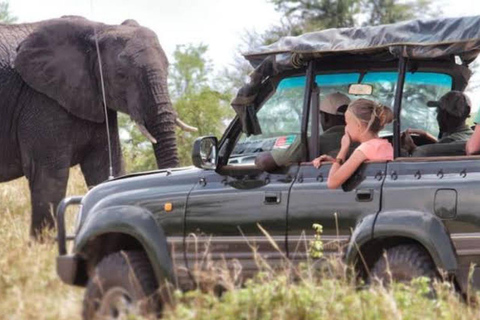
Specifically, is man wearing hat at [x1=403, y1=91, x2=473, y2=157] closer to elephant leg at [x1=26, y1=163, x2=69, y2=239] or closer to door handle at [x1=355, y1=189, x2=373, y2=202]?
door handle at [x1=355, y1=189, x2=373, y2=202]

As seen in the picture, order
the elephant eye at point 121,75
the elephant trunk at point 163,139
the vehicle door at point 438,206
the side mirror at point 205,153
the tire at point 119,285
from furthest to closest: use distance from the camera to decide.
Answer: the elephant eye at point 121,75
the elephant trunk at point 163,139
the side mirror at point 205,153
the tire at point 119,285
the vehicle door at point 438,206

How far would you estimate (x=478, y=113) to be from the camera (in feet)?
26.6

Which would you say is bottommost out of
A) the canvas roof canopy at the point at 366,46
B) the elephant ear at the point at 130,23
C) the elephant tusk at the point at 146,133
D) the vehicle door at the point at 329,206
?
A: the vehicle door at the point at 329,206

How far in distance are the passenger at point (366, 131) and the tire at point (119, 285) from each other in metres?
1.22

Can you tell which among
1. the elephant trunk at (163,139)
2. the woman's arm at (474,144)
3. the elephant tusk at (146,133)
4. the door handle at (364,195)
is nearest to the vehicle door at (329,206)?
the door handle at (364,195)

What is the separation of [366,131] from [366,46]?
47 centimetres

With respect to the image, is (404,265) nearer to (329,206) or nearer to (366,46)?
(329,206)

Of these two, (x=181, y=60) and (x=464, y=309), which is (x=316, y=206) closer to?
(x=464, y=309)

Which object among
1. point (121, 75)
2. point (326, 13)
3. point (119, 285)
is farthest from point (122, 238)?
point (326, 13)

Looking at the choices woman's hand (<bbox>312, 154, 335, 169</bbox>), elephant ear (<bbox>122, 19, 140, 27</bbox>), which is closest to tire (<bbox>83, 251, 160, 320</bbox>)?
woman's hand (<bbox>312, 154, 335, 169</bbox>)

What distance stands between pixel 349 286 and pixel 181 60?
974 inches

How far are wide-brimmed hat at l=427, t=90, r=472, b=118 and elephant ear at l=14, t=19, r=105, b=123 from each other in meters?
8.87

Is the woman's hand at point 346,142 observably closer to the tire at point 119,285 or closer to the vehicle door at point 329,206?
the vehicle door at point 329,206

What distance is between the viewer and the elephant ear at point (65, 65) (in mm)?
17453
